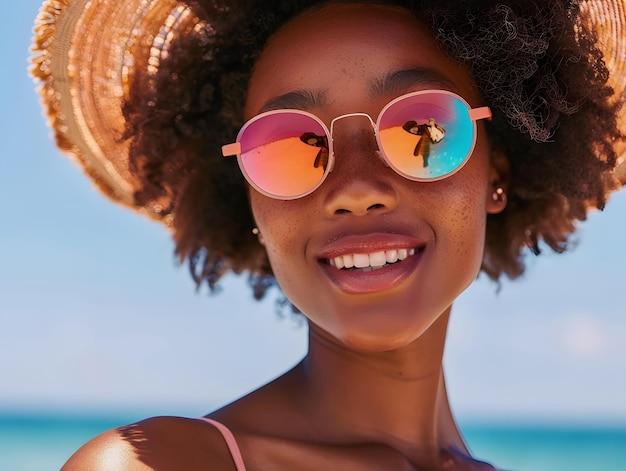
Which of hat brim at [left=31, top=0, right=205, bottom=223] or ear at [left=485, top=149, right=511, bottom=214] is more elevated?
hat brim at [left=31, top=0, right=205, bottom=223]

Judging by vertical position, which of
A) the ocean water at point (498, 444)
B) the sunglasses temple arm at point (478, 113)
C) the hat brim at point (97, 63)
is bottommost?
the ocean water at point (498, 444)

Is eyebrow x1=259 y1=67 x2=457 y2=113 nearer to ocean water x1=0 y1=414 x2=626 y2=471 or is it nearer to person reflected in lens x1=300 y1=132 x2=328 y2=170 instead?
person reflected in lens x1=300 y1=132 x2=328 y2=170

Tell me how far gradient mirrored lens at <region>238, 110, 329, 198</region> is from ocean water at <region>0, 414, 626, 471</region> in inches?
614

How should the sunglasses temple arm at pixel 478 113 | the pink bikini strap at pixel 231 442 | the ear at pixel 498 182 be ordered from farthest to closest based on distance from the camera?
the ear at pixel 498 182 < the sunglasses temple arm at pixel 478 113 < the pink bikini strap at pixel 231 442

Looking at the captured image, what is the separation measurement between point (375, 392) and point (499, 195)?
89 centimetres

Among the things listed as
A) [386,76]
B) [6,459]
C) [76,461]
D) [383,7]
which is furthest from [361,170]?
[6,459]

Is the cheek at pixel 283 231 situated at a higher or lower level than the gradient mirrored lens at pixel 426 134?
lower

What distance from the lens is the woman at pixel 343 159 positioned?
98.7 inches

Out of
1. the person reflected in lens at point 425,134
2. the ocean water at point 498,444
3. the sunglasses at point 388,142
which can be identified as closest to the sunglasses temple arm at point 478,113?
the sunglasses at point 388,142

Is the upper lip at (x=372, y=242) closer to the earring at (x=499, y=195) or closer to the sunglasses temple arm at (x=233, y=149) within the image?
the sunglasses temple arm at (x=233, y=149)

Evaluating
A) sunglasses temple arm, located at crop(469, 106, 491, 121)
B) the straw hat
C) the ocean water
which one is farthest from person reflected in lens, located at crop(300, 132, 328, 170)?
the ocean water

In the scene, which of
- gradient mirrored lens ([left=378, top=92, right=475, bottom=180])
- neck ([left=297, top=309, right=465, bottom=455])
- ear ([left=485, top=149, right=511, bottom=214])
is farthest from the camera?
ear ([left=485, top=149, right=511, bottom=214])

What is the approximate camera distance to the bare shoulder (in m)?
2.12

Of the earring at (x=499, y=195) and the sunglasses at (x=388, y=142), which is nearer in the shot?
the sunglasses at (x=388, y=142)
